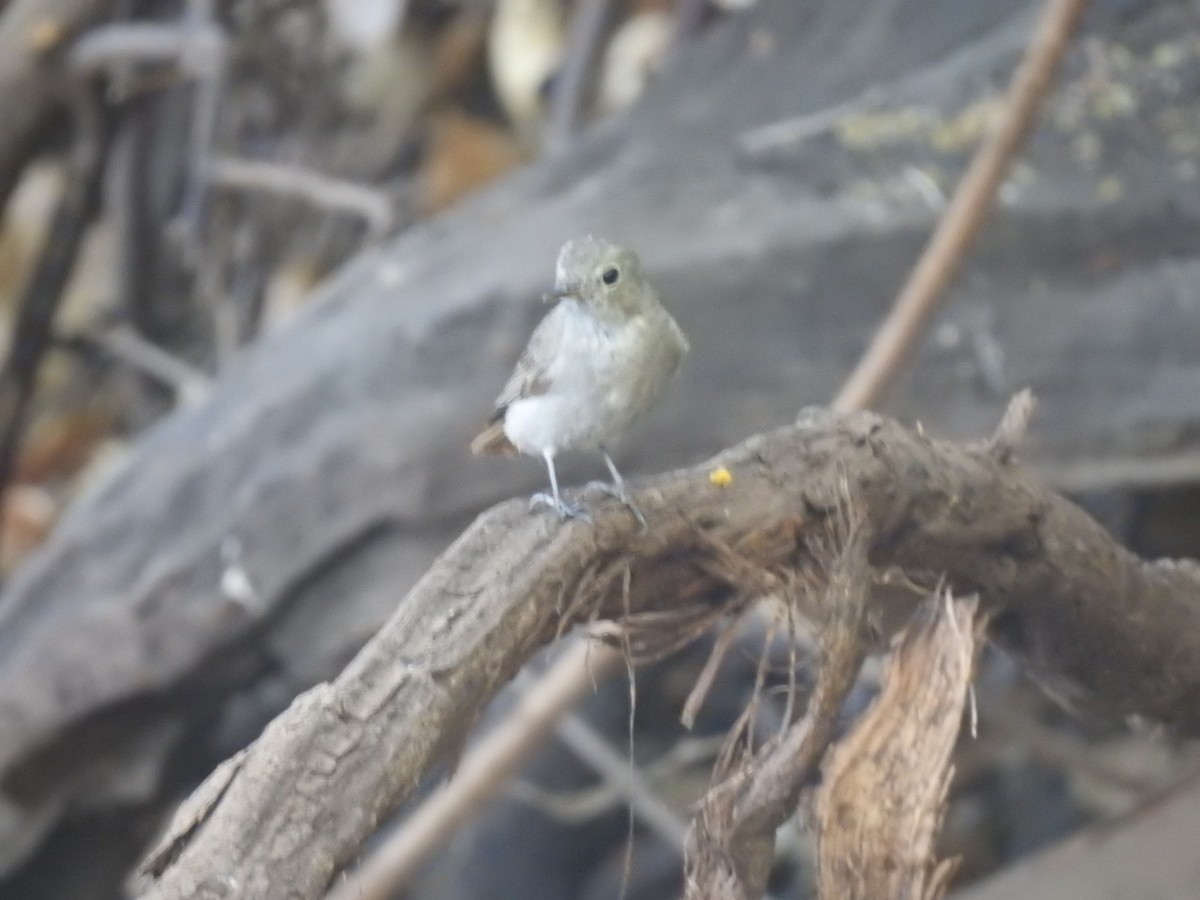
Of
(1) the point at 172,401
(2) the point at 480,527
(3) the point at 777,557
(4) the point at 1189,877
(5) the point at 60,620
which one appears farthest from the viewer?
(1) the point at 172,401

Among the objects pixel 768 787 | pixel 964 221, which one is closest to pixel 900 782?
pixel 768 787

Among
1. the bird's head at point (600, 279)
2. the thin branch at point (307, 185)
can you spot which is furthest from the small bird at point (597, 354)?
the thin branch at point (307, 185)

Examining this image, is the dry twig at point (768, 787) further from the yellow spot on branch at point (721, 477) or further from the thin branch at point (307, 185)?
the thin branch at point (307, 185)

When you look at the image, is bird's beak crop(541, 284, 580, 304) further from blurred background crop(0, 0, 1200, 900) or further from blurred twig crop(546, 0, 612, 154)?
blurred twig crop(546, 0, 612, 154)

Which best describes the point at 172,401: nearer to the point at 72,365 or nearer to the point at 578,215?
the point at 72,365

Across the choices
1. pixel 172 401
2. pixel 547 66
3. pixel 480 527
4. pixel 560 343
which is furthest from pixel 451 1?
pixel 480 527
